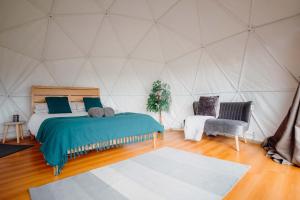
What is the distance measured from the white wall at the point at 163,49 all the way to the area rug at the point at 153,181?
2302mm

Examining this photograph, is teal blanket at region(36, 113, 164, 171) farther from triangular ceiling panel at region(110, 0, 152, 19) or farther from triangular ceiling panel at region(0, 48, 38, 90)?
triangular ceiling panel at region(110, 0, 152, 19)

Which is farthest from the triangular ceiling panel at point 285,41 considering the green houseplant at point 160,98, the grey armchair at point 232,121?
the green houseplant at point 160,98

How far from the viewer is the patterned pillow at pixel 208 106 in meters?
4.42

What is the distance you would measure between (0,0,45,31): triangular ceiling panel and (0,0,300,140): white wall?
19 mm

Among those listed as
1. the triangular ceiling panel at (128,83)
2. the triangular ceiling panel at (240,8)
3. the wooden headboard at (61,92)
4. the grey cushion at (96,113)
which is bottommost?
the grey cushion at (96,113)

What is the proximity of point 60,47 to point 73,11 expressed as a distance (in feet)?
4.28

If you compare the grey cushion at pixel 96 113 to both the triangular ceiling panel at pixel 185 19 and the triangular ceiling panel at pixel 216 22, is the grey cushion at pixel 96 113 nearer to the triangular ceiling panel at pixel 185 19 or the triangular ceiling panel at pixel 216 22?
the triangular ceiling panel at pixel 185 19

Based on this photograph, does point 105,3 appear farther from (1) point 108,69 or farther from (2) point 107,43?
(1) point 108,69

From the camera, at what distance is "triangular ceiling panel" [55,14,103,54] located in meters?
4.44

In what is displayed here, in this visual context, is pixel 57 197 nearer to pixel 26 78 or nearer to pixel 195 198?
pixel 195 198

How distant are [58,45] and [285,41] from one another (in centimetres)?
596

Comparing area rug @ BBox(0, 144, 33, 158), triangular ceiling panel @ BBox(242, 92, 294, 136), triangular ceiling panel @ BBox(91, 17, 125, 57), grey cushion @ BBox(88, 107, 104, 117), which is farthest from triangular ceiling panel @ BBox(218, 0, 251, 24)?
area rug @ BBox(0, 144, 33, 158)

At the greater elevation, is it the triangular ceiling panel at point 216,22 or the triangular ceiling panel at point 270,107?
the triangular ceiling panel at point 216,22

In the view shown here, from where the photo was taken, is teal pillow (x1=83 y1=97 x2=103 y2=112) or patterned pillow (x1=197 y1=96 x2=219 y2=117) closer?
patterned pillow (x1=197 y1=96 x2=219 y2=117)
